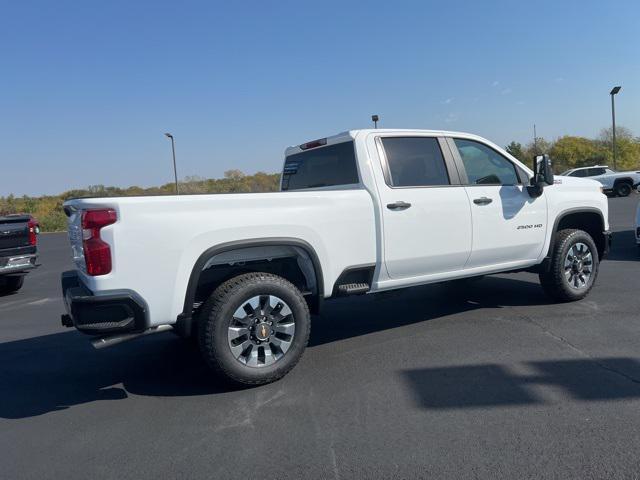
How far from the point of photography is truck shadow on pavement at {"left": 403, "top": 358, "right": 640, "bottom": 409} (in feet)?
11.3

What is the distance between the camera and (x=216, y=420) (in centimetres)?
340

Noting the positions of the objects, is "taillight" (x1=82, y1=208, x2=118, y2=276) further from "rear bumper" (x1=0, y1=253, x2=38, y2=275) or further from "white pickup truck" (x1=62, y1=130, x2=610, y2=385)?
"rear bumper" (x1=0, y1=253, x2=38, y2=275)

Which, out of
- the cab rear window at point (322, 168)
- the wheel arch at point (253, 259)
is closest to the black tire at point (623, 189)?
the cab rear window at point (322, 168)

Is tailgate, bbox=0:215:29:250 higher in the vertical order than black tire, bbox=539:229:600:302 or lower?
higher

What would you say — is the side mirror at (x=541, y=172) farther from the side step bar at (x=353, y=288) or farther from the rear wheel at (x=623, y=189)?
the rear wheel at (x=623, y=189)

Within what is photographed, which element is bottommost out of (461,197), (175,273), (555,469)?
(555,469)

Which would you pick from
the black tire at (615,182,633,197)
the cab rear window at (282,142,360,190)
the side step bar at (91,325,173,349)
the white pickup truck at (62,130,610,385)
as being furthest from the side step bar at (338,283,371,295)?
the black tire at (615,182,633,197)

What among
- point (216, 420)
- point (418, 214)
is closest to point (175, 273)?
point (216, 420)

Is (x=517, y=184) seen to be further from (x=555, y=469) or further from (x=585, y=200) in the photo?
(x=555, y=469)

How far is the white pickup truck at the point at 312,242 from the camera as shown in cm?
346

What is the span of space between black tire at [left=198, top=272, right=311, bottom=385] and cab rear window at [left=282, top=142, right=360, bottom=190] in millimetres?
1360

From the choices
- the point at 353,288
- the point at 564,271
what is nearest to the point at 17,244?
the point at 353,288

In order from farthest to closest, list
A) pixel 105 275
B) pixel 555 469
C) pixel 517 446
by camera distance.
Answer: pixel 105 275 < pixel 517 446 < pixel 555 469

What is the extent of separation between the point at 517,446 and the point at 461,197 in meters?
2.63
